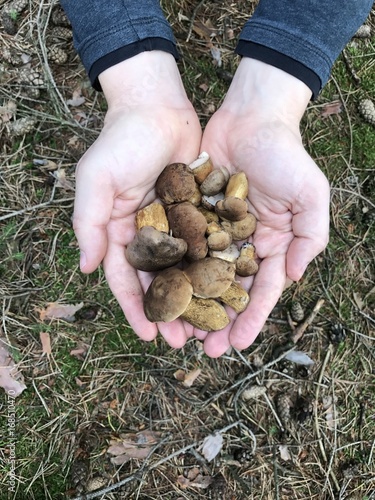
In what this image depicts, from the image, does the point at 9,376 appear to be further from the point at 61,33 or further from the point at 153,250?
the point at 61,33

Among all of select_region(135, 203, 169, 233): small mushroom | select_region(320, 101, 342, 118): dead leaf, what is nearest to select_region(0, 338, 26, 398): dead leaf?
select_region(135, 203, 169, 233): small mushroom

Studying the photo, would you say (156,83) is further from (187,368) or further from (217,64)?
(187,368)

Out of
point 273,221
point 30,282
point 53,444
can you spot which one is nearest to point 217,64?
point 273,221

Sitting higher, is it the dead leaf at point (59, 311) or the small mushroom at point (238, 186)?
the small mushroom at point (238, 186)

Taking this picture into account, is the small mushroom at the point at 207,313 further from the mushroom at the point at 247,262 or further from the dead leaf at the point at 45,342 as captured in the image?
the dead leaf at the point at 45,342

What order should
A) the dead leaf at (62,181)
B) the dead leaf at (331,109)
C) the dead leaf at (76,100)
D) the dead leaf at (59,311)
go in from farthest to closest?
the dead leaf at (331,109) < the dead leaf at (76,100) < the dead leaf at (62,181) < the dead leaf at (59,311)

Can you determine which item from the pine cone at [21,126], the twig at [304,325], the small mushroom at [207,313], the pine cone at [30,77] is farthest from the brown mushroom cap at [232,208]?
the pine cone at [30,77]

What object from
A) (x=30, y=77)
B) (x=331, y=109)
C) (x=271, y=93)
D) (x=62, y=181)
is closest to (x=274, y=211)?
(x=271, y=93)
